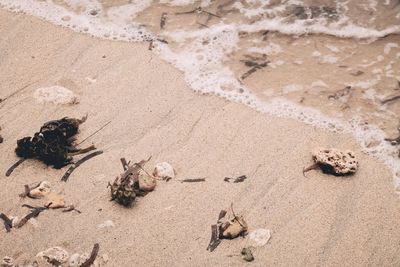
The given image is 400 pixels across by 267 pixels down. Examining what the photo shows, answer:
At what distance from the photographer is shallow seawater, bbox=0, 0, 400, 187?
3471 mm

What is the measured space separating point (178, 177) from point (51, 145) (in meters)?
0.97

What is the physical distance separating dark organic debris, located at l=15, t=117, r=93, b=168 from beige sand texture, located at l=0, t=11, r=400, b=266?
0.07 meters

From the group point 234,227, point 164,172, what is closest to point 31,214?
point 164,172

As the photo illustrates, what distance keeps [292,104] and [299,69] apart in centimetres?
50

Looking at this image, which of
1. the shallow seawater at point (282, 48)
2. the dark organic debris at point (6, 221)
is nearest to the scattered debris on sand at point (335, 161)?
the shallow seawater at point (282, 48)

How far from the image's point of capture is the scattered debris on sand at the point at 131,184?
268 cm

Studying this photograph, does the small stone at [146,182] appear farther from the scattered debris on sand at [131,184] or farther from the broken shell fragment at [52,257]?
the broken shell fragment at [52,257]

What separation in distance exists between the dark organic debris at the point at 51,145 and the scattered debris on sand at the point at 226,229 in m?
1.17

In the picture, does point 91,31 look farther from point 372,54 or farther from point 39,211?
point 372,54

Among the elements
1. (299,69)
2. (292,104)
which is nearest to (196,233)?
(292,104)

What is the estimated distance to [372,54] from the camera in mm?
4016

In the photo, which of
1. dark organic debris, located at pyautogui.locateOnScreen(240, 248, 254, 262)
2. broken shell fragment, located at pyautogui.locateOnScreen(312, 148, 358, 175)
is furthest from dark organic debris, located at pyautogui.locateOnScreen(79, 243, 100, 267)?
broken shell fragment, located at pyautogui.locateOnScreen(312, 148, 358, 175)

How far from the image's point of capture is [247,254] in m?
2.49

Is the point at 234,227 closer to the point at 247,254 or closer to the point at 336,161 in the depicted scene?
the point at 247,254
